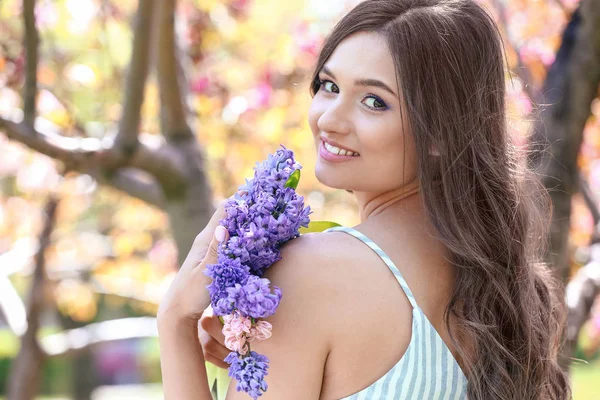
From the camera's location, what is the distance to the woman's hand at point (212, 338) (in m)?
1.60

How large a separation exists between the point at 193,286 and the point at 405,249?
42 centimetres

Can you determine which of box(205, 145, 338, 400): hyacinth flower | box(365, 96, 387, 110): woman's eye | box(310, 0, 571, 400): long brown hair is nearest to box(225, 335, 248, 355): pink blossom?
box(205, 145, 338, 400): hyacinth flower

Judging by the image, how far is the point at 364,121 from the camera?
162 centimetres

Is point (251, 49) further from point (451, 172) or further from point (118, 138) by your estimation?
point (451, 172)

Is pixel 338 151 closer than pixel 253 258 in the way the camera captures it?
No

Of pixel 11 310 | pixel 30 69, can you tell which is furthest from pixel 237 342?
pixel 11 310

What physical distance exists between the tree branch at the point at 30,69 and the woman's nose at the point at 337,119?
1497mm

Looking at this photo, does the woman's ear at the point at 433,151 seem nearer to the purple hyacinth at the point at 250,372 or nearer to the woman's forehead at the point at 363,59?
the woman's forehead at the point at 363,59

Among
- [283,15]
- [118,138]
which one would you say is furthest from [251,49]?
[118,138]

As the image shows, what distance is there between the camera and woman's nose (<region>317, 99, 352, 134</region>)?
1.64 metres

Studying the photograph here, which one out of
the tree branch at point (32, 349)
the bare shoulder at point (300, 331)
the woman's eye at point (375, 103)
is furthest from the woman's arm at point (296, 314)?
the tree branch at point (32, 349)

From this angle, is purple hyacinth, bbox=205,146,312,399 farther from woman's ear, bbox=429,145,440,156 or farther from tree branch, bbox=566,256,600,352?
tree branch, bbox=566,256,600,352

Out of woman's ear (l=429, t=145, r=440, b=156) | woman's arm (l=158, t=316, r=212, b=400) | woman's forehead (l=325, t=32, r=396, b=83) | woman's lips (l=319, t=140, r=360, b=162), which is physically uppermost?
woman's forehead (l=325, t=32, r=396, b=83)

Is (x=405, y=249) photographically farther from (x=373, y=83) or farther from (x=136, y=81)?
(x=136, y=81)
